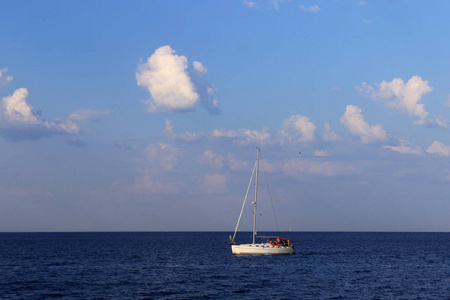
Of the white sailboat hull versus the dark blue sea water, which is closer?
the dark blue sea water

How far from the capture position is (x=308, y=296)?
57.9 m

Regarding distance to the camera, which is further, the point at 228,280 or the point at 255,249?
the point at 255,249

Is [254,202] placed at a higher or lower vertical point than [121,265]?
higher

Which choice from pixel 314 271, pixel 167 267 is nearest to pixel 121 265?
pixel 167 267

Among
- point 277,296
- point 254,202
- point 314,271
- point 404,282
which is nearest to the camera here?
point 277,296

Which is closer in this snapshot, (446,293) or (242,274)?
(446,293)

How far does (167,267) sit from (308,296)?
37.5 metres

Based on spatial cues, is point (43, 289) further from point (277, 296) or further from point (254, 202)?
point (254, 202)

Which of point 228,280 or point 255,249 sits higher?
point 255,249

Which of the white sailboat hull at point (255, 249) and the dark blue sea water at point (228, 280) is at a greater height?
the white sailboat hull at point (255, 249)

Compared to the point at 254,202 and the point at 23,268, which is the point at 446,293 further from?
the point at 23,268

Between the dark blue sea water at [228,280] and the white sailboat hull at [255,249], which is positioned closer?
the dark blue sea water at [228,280]

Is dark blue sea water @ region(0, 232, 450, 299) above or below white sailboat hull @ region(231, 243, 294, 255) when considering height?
below

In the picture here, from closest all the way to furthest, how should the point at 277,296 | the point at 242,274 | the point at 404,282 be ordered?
the point at 277,296, the point at 404,282, the point at 242,274
